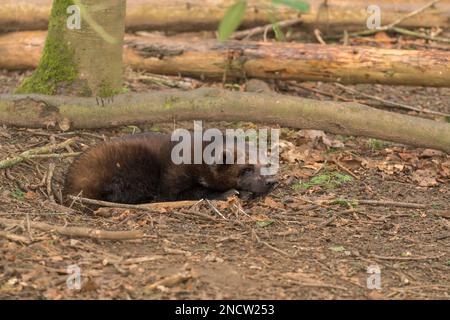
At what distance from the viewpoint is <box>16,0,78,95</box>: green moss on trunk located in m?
7.75

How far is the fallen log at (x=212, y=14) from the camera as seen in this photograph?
33.0ft

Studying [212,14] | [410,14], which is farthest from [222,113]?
[410,14]

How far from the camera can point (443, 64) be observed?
8.64 m

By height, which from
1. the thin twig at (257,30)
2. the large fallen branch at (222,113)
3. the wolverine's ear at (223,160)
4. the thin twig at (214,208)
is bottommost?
the thin twig at (214,208)

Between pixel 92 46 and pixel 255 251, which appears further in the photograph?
pixel 92 46

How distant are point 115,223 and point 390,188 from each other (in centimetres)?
250

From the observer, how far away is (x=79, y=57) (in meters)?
7.72

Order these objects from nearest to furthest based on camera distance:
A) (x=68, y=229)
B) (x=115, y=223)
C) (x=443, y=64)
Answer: (x=68, y=229) < (x=115, y=223) < (x=443, y=64)

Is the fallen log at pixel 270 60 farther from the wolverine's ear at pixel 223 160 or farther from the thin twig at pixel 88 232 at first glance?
the thin twig at pixel 88 232

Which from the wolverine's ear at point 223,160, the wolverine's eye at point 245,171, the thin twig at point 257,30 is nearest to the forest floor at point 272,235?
the wolverine's eye at point 245,171

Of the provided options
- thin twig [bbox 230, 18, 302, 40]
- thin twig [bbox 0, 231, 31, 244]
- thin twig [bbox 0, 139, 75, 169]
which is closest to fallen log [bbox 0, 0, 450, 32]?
thin twig [bbox 230, 18, 302, 40]

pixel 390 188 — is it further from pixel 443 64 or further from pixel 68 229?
pixel 68 229

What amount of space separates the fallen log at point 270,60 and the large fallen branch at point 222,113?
145 cm

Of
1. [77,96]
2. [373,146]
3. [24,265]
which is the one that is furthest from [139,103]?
[24,265]
